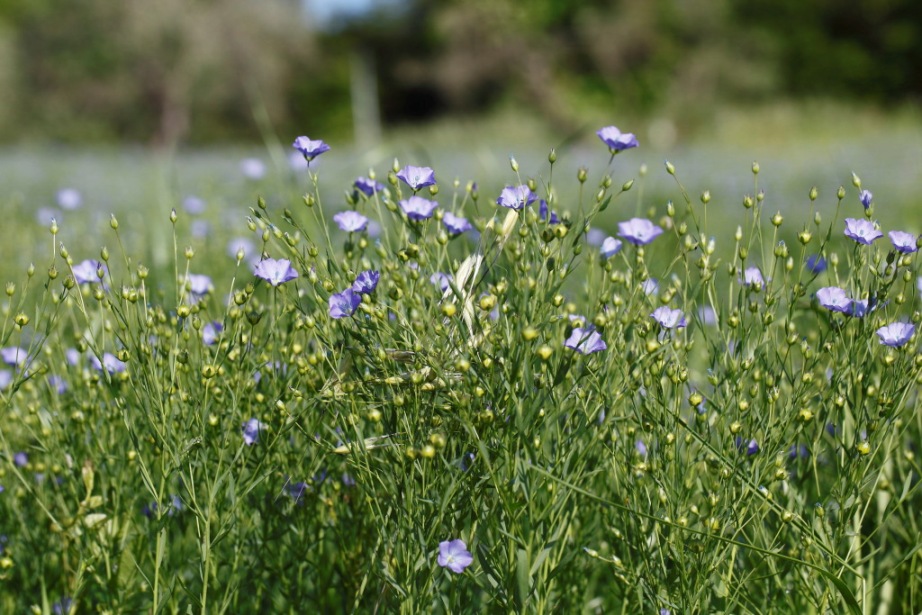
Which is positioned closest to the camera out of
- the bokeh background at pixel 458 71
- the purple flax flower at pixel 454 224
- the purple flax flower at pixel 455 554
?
the purple flax flower at pixel 455 554

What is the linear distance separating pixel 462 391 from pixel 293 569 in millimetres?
492

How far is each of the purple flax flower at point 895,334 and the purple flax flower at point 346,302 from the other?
79 centimetres

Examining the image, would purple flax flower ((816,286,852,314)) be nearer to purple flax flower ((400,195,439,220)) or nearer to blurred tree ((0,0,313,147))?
purple flax flower ((400,195,439,220))

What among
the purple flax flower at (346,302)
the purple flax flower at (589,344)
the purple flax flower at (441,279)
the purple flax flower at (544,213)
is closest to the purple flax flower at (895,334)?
the purple flax flower at (589,344)

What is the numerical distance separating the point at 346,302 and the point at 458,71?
75.3 feet

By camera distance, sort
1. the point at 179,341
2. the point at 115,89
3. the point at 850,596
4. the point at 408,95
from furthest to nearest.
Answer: the point at 408,95 < the point at 115,89 < the point at 179,341 < the point at 850,596

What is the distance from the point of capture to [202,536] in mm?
1347

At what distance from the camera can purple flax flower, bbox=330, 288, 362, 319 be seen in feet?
4.27

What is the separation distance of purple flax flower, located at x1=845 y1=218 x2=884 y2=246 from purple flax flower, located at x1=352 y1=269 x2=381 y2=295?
75cm

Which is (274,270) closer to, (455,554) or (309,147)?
(309,147)

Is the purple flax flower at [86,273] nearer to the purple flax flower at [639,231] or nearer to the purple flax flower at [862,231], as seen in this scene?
the purple flax flower at [639,231]

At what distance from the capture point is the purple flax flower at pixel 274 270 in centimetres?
129

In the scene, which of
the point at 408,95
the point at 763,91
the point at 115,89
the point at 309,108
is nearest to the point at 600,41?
Result: the point at 763,91

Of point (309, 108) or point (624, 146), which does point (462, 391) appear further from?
point (309, 108)
